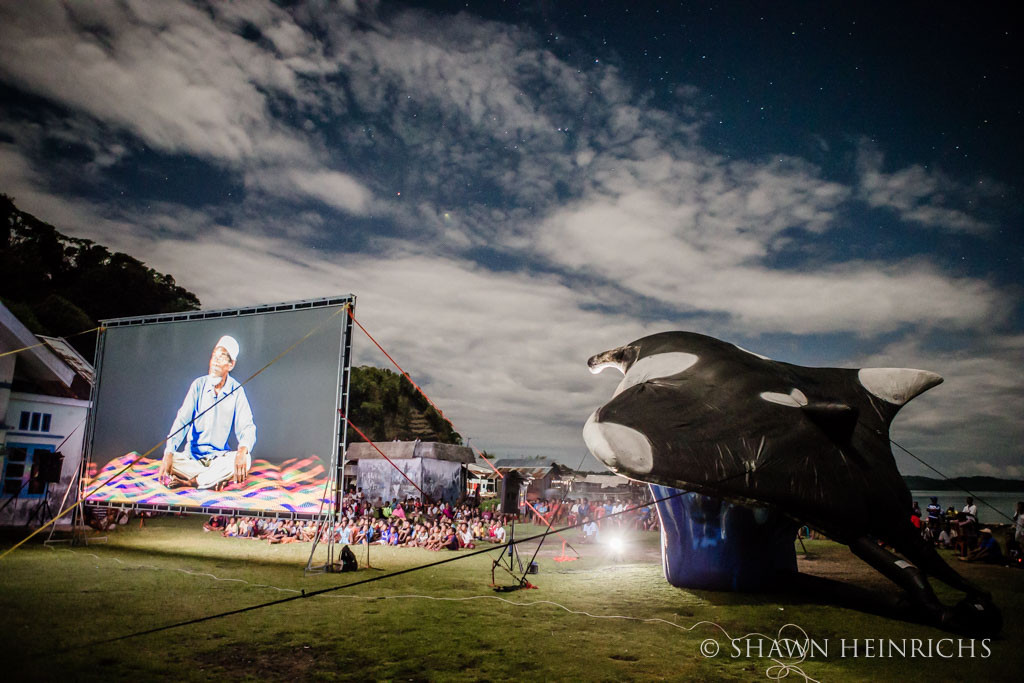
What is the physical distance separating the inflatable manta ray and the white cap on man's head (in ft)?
31.3

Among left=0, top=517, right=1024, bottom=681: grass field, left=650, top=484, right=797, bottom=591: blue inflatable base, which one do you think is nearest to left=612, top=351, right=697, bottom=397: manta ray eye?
Result: left=650, top=484, right=797, bottom=591: blue inflatable base

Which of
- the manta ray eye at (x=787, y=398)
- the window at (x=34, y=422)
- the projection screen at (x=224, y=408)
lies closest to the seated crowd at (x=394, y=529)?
the projection screen at (x=224, y=408)

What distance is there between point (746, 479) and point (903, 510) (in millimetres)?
2145

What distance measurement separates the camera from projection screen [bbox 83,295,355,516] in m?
11.3

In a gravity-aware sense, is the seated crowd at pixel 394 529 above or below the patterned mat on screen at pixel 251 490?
below

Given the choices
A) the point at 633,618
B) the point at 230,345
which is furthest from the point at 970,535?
the point at 230,345

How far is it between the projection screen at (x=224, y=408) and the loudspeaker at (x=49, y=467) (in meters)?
0.62

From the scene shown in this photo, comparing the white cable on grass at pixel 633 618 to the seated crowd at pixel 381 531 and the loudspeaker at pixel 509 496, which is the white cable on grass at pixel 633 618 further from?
Answer: the seated crowd at pixel 381 531

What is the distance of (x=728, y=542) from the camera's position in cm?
855

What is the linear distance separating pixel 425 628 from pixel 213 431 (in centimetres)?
809

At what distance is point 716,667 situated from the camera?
5.58 metres

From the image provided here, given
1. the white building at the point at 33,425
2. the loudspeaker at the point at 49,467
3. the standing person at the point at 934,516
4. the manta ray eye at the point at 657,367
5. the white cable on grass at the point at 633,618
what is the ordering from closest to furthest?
the white cable on grass at the point at 633,618 → the manta ray eye at the point at 657,367 → the loudspeaker at the point at 49,467 → the white building at the point at 33,425 → the standing person at the point at 934,516

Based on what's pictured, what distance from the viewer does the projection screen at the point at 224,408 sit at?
37.1 feet

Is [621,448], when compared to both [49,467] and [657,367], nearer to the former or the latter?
[657,367]
